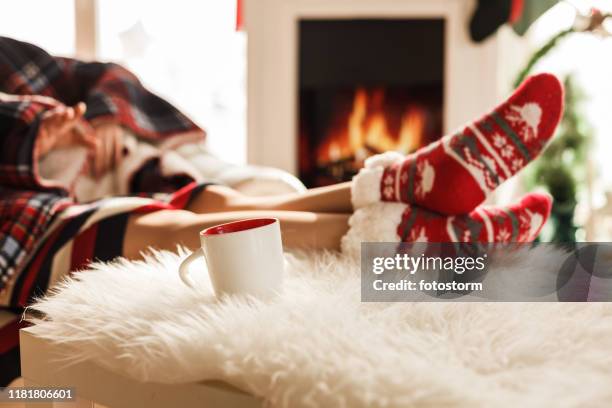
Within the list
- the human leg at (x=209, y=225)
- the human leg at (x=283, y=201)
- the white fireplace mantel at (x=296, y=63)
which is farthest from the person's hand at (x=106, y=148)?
the white fireplace mantel at (x=296, y=63)

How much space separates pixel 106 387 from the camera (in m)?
0.50

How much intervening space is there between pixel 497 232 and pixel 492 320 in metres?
0.29

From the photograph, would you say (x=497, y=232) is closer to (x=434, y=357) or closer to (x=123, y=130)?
(x=434, y=357)

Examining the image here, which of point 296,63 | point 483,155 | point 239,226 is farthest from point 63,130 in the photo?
point 296,63

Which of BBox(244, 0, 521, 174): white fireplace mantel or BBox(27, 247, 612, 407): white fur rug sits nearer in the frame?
BBox(27, 247, 612, 407): white fur rug

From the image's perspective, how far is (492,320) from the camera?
1.62 ft

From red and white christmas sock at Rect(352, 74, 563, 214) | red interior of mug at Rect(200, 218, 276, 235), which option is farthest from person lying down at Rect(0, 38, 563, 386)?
red interior of mug at Rect(200, 218, 276, 235)

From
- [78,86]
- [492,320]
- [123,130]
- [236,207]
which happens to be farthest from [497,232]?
[78,86]

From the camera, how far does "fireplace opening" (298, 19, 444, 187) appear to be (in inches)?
96.1

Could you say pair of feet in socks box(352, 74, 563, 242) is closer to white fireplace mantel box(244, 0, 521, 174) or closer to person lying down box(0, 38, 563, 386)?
person lying down box(0, 38, 563, 386)

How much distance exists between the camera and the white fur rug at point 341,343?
39 centimetres

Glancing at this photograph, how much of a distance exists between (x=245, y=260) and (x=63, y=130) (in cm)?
79

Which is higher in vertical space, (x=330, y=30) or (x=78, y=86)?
(x=330, y=30)

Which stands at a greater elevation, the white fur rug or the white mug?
the white mug
